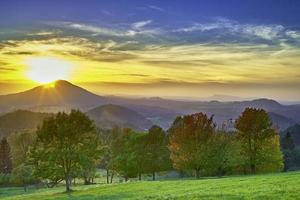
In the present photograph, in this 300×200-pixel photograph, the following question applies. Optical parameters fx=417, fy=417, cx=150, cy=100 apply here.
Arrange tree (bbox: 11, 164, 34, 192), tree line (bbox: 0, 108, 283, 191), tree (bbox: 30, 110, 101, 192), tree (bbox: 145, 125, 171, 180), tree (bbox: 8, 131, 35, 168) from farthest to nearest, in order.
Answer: tree (bbox: 8, 131, 35, 168)
tree (bbox: 11, 164, 34, 192)
tree (bbox: 145, 125, 171, 180)
tree line (bbox: 0, 108, 283, 191)
tree (bbox: 30, 110, 101, 192)

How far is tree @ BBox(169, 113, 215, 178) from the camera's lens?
82.8m

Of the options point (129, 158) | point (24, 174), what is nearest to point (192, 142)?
point (129, 158)

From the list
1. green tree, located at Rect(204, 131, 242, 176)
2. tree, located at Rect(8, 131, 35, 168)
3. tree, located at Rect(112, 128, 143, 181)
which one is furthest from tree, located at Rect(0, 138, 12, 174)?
green tree, located at Rect(204, 131, 242, 176)

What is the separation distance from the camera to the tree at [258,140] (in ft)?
287

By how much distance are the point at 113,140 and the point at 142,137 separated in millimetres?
13335

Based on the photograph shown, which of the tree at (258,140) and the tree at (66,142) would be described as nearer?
the tree at (66,142)

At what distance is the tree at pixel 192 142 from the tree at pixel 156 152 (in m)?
17.1

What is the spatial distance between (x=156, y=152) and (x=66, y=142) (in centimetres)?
3428

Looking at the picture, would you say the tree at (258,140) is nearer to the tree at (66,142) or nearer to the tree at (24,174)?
the tree at (66,142)

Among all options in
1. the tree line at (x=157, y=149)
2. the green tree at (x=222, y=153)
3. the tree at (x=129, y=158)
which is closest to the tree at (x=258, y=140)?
the tree line at (x=157, y=149)

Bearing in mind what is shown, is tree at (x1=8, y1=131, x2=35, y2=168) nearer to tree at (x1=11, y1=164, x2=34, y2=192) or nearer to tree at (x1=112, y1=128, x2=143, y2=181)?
tree at (x1=11, y1=164, x2=34, y2=192)

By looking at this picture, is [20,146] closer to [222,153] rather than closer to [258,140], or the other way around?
[222,153]

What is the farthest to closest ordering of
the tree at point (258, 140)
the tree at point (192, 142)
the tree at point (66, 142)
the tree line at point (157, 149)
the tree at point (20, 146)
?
the tree at point (20, 146)
the tree at point (258, 140)
the tree at point (192, 142)
the tree line at point (157, 149)
the tree at point (66, 142)

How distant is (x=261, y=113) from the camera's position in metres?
88.0
